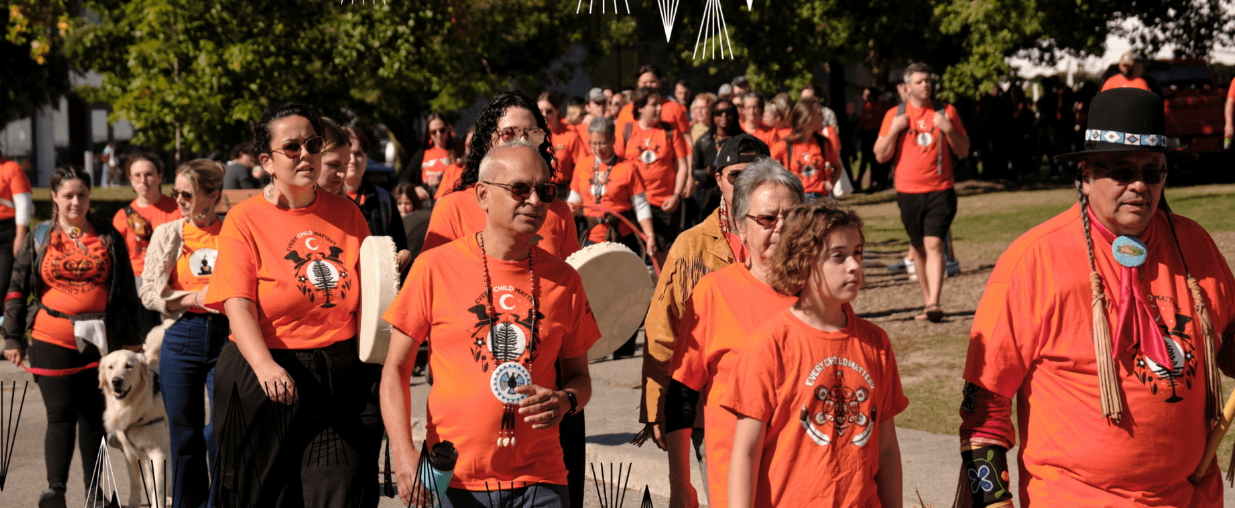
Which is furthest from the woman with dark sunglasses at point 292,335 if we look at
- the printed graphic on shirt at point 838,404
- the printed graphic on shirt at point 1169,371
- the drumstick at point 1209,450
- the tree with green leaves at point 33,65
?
the tree with green leaves at point 33,65

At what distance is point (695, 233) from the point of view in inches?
152

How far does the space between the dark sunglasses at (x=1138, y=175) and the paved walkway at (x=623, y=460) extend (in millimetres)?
2299

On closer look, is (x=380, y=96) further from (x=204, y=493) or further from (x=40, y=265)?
(x=204, y=493)

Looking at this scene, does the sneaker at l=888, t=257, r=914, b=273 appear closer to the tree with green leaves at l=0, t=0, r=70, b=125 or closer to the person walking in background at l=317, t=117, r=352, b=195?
the person walking in background at l=317, t=117, r=352, b=195

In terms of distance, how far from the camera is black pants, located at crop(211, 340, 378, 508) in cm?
401

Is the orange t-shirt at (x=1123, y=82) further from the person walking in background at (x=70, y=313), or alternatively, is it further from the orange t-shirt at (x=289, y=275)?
the orange t-shirt at (x=289, y=275)

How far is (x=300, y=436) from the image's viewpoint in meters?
4.05

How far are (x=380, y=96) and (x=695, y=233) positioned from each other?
51.5 feet

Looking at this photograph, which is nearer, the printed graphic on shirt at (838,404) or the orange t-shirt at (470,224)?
the printed graphic on shirt at (838,404)

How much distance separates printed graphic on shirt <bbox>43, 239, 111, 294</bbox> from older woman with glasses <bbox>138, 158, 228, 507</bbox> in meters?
1.01

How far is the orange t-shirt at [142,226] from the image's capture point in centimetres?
732

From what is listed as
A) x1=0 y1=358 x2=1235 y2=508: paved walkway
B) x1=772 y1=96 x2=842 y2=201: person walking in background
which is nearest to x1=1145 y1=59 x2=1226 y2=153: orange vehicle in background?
x1=772 y1=96 x2=842 y2=201: person walking in background

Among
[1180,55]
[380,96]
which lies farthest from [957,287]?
[1180,55]

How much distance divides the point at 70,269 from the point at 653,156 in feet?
18.5
